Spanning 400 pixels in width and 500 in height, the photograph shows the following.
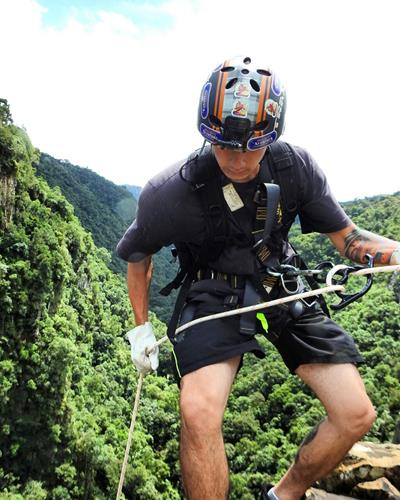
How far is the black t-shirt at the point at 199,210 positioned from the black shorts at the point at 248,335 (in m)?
0.20

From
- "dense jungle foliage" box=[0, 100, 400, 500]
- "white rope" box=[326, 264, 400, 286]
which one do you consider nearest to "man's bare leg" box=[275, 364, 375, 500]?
"white rope" box=[326, 264, 400, 286]

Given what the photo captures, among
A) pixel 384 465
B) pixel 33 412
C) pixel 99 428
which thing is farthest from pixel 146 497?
pixel 384 465

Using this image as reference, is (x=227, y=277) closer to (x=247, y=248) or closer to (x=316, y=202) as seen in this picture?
(x=247, y=248)

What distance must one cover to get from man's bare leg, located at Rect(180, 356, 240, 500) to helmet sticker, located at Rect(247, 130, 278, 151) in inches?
52.3

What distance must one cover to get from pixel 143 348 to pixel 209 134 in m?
1.47

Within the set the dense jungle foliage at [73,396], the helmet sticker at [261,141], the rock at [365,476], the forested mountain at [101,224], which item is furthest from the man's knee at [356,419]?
the forested mountain at [101,224]

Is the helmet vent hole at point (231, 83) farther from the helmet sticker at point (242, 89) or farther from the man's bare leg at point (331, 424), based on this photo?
the man's bare leg at point (331, 424)

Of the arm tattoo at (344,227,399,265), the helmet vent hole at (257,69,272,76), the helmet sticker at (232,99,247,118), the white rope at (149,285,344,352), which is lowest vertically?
the white rope at (149,285,344,352)

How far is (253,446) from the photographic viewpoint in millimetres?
43031

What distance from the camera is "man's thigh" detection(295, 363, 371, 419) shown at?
266cm

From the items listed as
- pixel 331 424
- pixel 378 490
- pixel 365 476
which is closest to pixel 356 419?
pixel 331 424

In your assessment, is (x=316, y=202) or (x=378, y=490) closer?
(x=316, y=202)

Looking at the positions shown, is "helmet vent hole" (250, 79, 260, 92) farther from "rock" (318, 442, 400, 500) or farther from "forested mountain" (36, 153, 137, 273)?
"forested mountain" (36, 153, 137, 273)

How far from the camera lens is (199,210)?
9.21 feet
